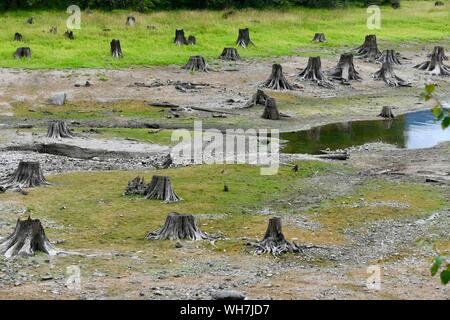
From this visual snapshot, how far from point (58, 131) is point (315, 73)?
568 inches

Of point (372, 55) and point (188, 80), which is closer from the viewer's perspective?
point (188, 80)

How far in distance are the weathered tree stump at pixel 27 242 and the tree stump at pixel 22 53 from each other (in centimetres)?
2324

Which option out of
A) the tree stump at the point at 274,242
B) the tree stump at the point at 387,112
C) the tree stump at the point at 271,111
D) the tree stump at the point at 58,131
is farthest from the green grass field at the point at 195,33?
the tree stump at the point at 274,242

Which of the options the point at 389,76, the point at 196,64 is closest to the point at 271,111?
the point at 196,64

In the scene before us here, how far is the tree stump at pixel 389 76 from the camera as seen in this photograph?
4081 cm

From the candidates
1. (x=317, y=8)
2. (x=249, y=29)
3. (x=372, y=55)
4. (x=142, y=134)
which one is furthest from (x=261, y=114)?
(x=317, y=8)

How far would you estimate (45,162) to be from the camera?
25.1 metres

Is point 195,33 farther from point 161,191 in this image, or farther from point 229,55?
point 161,191

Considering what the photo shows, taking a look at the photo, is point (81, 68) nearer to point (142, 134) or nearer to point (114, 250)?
point (142, 134)

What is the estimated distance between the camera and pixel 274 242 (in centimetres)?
1748

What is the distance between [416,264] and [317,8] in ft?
141

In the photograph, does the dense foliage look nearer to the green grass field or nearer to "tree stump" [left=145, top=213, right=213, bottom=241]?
the green grass field

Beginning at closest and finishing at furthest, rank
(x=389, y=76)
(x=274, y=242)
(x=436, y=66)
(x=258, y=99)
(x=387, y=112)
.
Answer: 1. (x=274, y=242)
2. (x=387, y=112)
3. (x=258, y=99)
4. (x=389, y=76)
5. (x=436, y=66)

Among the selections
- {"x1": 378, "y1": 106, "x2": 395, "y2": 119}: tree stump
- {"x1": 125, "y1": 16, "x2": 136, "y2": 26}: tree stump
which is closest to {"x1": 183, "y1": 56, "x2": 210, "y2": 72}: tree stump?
{"x1": 378, "y1": 106, "x2": 395, "y2": 119}: tree stump
